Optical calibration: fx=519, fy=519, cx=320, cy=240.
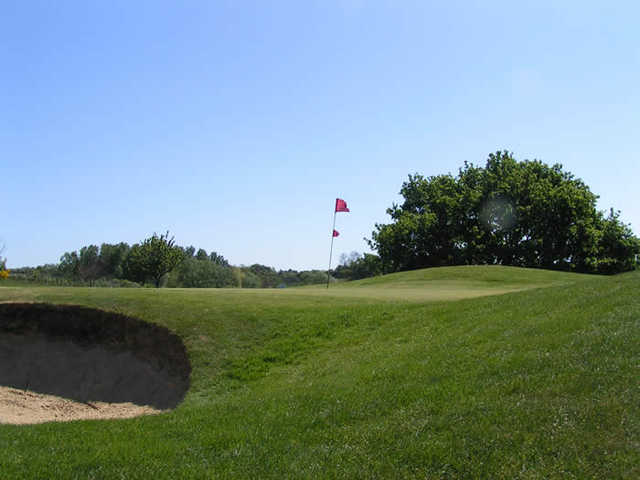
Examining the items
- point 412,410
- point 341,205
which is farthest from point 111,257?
point 412,410

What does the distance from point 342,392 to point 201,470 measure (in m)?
2.64

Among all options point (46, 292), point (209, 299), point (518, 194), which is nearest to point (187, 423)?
point (209, 299)

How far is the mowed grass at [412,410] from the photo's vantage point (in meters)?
5.25

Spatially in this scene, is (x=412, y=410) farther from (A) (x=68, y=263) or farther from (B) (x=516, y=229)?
(A) (x=68, y=263)

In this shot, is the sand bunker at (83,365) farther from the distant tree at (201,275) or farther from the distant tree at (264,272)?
the distant tree at (264,272)

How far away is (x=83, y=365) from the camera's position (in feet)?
44.3

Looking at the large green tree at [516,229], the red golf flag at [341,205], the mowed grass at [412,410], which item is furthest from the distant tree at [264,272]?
the mowed grass at [412,410]

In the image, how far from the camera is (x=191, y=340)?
12.5 meters

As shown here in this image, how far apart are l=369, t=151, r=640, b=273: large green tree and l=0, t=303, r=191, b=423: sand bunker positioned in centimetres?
3870

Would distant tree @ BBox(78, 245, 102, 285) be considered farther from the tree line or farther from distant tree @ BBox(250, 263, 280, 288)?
distant tree @ BBox(250, 263, 280, 288)

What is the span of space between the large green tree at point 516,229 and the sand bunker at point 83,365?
38698 millimetres

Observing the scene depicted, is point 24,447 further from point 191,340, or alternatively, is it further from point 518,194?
point 518,194

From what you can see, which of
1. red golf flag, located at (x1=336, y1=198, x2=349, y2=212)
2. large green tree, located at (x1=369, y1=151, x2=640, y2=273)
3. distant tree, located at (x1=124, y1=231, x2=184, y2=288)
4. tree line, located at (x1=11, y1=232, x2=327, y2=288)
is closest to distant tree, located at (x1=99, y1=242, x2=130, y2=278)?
tree line, located at (x1=11, y1=232, x2=327, y2=288)

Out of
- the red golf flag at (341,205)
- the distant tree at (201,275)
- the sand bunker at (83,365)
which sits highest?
the red golf flag at (341,205)
